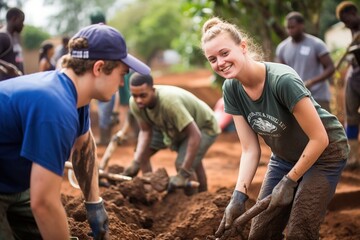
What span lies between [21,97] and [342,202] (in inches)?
168

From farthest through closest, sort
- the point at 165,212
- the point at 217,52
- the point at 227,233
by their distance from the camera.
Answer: the point at 165,212 < the point at 227,233 < the point at 217,52

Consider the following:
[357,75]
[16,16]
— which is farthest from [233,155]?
[16,16]

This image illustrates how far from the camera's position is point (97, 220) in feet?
10.7

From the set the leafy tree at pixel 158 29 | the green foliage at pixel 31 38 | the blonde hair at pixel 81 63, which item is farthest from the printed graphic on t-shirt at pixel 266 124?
the green foliage at pixel 31 38

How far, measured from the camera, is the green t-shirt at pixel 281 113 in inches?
129

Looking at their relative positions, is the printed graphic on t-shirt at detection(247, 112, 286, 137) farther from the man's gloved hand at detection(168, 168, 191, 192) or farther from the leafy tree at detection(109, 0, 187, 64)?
the leafy tree at detection(109, 0, 187, 64)

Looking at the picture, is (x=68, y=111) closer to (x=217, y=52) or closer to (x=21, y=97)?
(x=21, y=97)

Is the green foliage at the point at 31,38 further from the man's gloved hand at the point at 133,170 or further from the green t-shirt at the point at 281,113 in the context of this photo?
the green t-shirt at the point at 281,113

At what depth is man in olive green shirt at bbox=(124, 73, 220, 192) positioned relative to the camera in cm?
561

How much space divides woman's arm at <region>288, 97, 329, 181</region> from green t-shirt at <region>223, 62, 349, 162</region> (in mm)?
51

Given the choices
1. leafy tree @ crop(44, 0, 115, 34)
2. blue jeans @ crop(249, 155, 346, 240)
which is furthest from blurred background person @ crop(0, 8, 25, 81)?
leafy tree @ crop(44, 0, 115, 34)

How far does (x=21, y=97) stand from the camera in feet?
8.50

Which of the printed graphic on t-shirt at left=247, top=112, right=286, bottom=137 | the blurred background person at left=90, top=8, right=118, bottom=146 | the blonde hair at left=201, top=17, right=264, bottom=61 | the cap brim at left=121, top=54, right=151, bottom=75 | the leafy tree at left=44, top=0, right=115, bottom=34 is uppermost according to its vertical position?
the blonde hair at left=201, top=17, right=264, bottom=61

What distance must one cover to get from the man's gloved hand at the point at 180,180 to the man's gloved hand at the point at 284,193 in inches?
89.2
